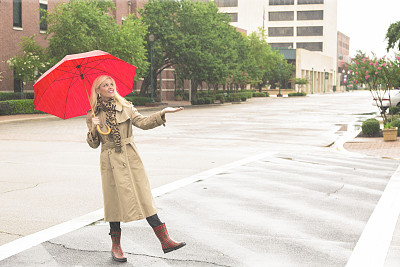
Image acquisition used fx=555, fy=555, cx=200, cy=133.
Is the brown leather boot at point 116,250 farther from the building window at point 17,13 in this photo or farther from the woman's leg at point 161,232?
the building window at point 17,13

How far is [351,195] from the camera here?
8.99 metres

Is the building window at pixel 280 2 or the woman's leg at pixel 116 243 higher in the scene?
the building window at pixel 280 2

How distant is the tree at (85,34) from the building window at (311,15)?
9600 centimetres

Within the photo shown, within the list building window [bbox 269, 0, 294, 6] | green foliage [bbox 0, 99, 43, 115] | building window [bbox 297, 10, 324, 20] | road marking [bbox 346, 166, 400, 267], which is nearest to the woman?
road marking [bbox 346, 166, 400, 267]

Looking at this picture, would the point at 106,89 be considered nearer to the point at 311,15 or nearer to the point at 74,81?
the point at 74,81

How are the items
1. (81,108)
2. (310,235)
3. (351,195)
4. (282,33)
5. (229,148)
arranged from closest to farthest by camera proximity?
(81,108), (310,235), (351,195), (229,148), (282,33)

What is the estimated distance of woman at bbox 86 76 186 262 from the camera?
515 cm

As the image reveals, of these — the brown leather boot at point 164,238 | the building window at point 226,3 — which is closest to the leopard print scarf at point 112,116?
the brown leather boot at point 164,238

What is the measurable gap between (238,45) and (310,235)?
53.2 m

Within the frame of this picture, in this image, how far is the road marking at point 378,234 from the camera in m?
5.59

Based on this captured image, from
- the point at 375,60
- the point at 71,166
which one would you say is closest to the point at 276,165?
the point at 71,166

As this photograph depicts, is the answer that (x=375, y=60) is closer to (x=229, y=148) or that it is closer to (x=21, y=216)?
(x=229, y=148)

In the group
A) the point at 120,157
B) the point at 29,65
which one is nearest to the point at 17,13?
the point at 29,65

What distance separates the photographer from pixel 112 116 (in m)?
5.20
